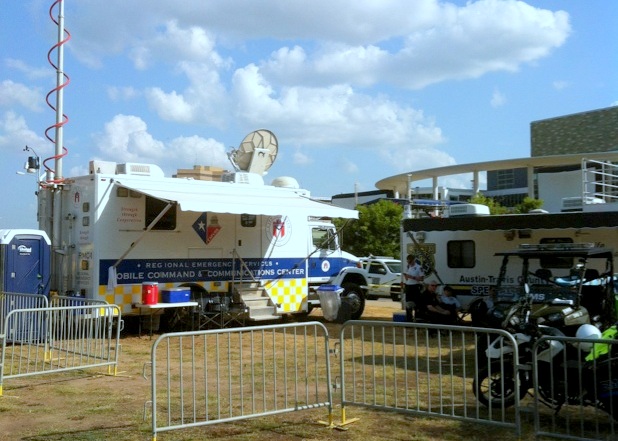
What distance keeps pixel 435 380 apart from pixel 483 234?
7493mm

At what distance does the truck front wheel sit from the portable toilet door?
7.22 meters

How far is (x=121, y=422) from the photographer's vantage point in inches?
289

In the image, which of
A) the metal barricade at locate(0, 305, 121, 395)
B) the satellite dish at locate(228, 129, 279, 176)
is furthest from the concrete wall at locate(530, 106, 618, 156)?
the metal barricade at locate(0, 305, 121, 395)

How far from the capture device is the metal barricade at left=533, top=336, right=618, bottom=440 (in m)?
6.47

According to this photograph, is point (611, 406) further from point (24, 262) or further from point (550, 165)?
point (550, 165)

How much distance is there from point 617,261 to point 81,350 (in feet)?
36.1

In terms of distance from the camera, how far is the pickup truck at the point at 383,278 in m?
26.6

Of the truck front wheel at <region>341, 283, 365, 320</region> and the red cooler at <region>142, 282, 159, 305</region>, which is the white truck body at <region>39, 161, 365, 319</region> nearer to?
the red cooler at <region>142, 282, 159, 305</region>

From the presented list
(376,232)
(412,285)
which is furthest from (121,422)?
(376,232)

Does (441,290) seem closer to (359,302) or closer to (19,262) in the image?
(359,302)

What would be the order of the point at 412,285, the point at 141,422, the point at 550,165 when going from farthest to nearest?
the point at 550,165 → the point at 412,285 → the point at 141,422

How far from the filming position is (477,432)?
699 cm

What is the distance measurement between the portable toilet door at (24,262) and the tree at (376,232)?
2626 centimetres

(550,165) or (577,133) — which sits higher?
(577,133)
